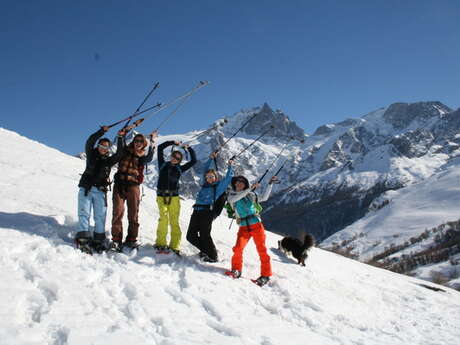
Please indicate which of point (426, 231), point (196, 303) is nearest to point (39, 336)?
point (196, 303)

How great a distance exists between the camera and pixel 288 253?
14.4m

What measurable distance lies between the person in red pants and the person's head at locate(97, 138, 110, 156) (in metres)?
3.43

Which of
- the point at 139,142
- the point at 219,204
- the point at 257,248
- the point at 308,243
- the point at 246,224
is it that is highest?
the point at 139,142

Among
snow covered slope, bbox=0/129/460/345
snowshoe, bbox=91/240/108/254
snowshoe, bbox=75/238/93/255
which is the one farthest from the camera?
snowshoe, bbox=91/240/108/254

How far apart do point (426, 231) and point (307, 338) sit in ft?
617

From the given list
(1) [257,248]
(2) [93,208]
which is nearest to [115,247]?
(2) [93,208]

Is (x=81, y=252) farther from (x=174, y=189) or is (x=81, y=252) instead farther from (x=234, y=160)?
(x=234, y=160)

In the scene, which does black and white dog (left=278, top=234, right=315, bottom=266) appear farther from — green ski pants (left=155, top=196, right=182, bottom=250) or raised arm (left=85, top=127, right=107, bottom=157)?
raised arm (left=85, top=127, right=107, bottom=157)

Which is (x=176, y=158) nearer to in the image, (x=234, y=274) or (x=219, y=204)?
(x=219, y=204)

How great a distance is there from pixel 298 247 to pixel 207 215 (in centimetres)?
501

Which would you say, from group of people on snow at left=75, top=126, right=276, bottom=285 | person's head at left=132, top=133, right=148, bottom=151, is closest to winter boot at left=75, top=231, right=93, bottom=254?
group of people on snow at left=75, top=126, right=276, bottom=285

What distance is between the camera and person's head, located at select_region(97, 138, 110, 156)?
29.9 ft

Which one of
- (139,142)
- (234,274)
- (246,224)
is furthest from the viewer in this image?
(246,224)

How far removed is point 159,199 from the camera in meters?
9.95
